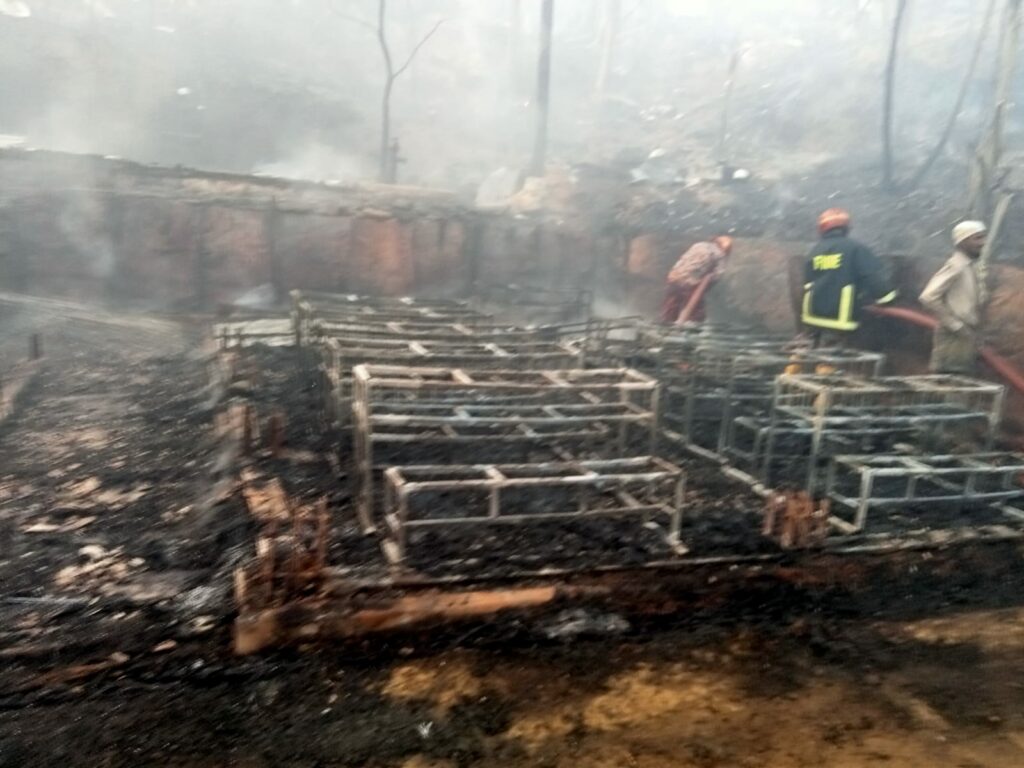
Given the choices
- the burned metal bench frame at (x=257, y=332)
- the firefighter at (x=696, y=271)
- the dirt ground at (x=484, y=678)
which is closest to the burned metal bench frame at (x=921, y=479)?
the dirt ground at (x=484, y=678)

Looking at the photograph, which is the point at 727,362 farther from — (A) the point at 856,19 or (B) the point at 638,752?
(A) the point at 856,19

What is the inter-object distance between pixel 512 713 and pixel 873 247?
30.2 ft

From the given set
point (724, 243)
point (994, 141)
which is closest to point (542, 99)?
point (724, 243)

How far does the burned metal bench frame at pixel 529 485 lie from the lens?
14.0ft

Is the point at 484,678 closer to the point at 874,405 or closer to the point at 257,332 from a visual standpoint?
the point at 874,405

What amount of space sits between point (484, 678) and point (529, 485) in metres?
1.14

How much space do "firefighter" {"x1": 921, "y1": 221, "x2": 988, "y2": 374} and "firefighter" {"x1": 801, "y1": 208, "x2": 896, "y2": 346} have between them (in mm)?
745

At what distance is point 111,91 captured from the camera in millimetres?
22766

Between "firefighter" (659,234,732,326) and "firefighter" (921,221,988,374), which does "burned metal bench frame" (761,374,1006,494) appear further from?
"firefighter" (659,234,732,326)

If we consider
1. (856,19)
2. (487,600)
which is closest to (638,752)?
(487,600)

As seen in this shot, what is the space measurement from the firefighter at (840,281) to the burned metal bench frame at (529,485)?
11.1 ft

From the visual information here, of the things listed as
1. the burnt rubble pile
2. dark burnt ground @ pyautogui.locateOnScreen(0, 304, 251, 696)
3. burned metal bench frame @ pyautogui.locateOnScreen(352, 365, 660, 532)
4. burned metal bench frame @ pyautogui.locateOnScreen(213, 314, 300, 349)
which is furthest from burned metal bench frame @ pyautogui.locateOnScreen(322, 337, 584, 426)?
burned metal bench frame @ pyautogui.locateOnScreen(213, 314, 300, 349)

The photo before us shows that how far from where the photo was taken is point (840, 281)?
771cm

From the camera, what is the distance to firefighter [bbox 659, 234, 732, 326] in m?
9.39
